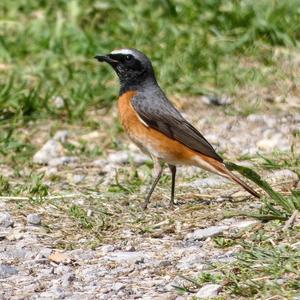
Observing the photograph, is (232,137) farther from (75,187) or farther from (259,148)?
(75,187)

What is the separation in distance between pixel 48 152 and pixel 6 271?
3.44m

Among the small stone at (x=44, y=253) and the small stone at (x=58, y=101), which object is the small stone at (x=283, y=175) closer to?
the small stone at (x=44, y=253)

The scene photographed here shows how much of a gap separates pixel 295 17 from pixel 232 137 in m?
2.15

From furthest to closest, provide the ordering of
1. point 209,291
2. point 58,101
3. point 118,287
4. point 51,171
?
point 58,101 → point 51,171 → point 118,287 → point 209,291

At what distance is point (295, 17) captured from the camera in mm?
11711

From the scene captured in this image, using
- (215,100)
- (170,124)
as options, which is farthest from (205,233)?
(215,100)

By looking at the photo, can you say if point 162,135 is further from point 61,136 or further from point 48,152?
point 61,136

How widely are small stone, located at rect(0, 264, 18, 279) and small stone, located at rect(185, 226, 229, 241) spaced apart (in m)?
1.26

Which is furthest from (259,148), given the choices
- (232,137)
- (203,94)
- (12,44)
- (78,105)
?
(12,44)

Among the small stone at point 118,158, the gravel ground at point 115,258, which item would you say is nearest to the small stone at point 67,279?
the gravel ground at point 115,258

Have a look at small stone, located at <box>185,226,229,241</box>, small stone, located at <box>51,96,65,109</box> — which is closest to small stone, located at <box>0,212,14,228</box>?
small stone, located at <box>185,226,229,241</box>

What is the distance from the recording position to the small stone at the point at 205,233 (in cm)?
702

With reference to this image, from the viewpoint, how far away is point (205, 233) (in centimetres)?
707

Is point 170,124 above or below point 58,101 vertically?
above
